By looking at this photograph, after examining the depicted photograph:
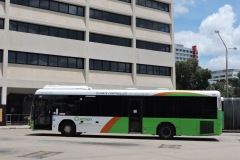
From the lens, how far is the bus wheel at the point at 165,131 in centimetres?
2195

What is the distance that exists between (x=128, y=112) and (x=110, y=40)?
26482mm

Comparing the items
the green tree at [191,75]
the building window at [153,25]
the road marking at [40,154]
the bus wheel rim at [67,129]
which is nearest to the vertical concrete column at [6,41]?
the bus wheel rim at [67,129]

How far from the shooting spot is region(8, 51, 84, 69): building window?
39.2m

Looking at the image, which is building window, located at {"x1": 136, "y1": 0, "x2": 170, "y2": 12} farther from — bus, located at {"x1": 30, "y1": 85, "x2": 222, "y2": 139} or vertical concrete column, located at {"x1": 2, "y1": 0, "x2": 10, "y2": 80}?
bus, located at {"x1": 30, "y1": 85, "x2": 222, "y2": 139}

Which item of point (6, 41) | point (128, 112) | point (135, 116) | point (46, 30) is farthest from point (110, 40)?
point (135, 116)

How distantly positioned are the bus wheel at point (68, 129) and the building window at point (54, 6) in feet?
69.6

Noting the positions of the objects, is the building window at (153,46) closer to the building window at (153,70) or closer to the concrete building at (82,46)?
the concrete building at (82,46)

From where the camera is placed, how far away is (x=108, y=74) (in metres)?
46.9

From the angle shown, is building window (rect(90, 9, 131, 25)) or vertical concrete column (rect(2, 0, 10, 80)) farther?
building window (rect(90, 9, 131, 25))

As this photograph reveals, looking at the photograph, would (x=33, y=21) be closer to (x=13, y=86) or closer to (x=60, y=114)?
(x=13, y=86)

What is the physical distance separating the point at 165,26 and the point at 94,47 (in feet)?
45.8

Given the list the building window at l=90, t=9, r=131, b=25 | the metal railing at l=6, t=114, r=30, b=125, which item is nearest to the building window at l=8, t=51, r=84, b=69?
the metal railing at l=6, t=114, r=30, b=125

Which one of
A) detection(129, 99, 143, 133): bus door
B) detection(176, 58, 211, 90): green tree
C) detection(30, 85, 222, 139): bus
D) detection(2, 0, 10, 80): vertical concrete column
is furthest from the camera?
detection(176, 58, 211, 90): green tree

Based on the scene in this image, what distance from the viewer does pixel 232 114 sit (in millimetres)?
31375
